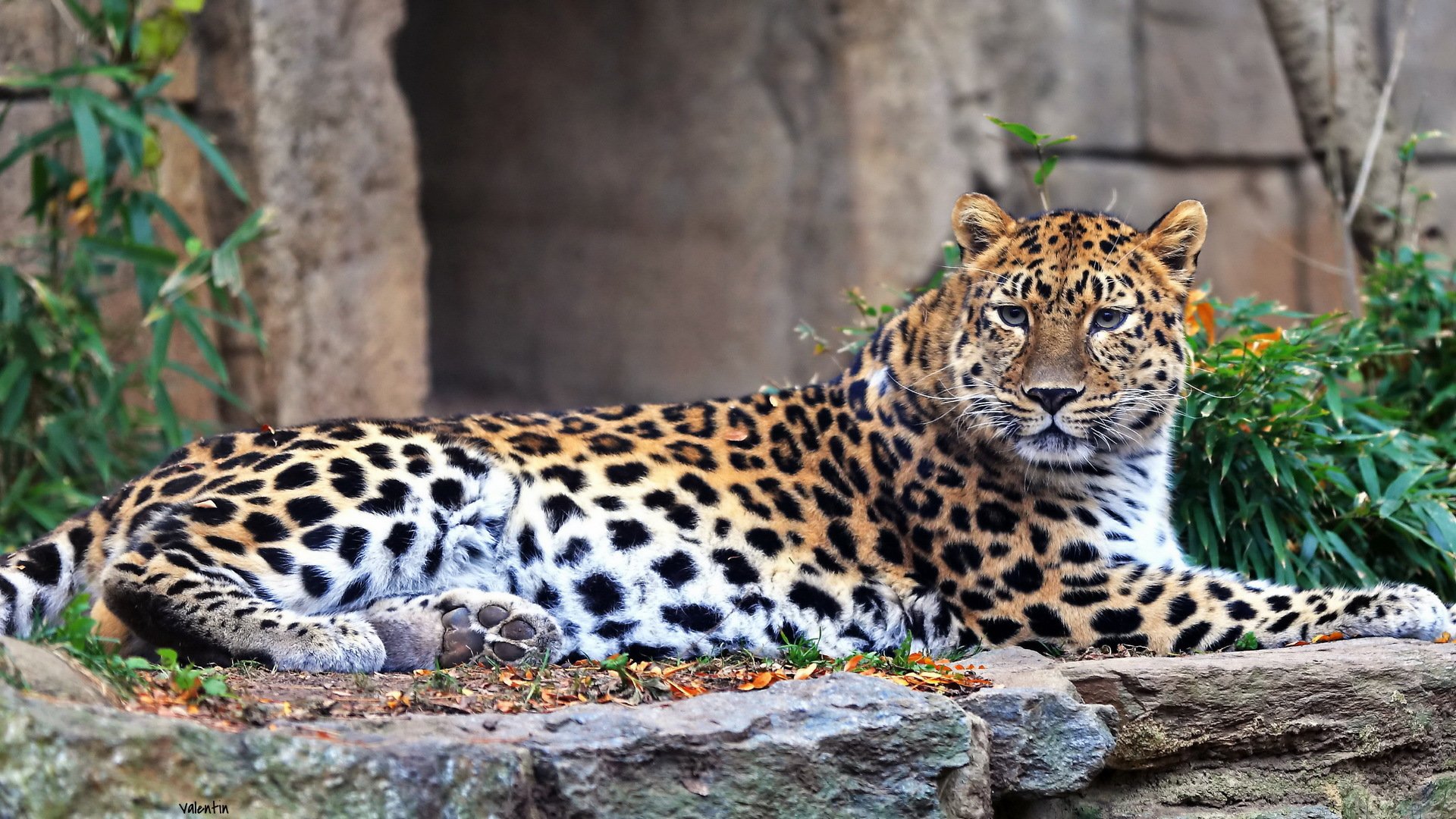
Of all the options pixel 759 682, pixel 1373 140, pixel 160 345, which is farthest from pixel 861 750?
pixel 1373 140

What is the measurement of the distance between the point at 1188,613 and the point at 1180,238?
Answer: 1543 millimetres

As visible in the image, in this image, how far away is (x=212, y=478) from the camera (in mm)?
5660

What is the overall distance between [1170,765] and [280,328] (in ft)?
23.4

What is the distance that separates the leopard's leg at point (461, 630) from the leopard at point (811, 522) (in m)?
0.01

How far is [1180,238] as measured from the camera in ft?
19.8

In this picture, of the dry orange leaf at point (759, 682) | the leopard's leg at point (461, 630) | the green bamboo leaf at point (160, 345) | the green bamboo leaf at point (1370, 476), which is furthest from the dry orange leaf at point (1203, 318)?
the green bamboo leaf at point (160, 345)

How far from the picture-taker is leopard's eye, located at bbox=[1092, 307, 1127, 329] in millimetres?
5770

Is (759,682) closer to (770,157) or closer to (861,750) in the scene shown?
(861,750)

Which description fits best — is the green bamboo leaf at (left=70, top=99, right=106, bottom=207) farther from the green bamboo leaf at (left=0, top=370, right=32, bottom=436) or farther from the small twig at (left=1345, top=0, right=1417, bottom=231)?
the small twig at (left=1345, top=0, right=1417, bottom=231)

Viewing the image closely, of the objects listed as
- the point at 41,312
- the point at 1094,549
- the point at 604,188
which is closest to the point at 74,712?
the point at 1094,549

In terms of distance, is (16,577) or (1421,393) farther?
(1421,393)

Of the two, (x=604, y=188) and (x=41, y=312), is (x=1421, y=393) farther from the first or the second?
(x=604, y=188)

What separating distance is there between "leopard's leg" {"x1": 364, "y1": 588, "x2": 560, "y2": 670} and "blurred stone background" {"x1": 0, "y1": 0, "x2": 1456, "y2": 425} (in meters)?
5.24

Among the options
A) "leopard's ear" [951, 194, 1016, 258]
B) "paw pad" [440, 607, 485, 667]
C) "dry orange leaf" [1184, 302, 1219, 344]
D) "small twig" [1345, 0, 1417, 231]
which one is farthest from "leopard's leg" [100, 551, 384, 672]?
"small twig" [1345, 0, 1417, 231]
